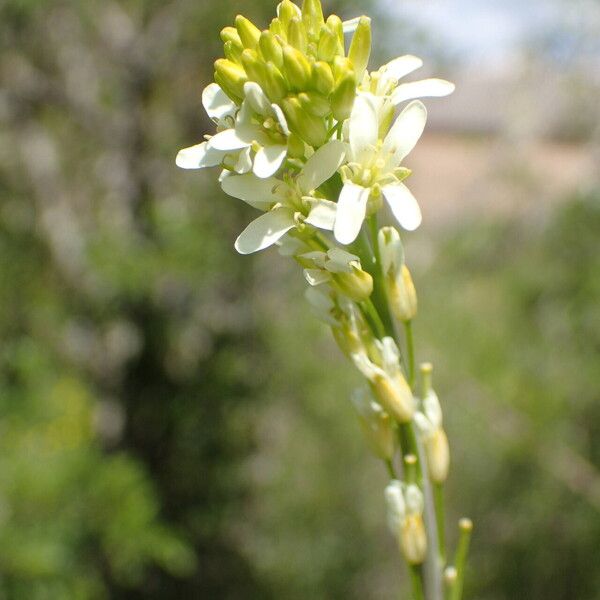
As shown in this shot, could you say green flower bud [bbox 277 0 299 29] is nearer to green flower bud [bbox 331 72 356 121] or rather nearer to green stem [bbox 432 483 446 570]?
green flower bud [bbox 331 72 356 121]

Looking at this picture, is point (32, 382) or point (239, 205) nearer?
point (32, 382)

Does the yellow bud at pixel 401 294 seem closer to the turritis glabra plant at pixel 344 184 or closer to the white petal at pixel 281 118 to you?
the turritis glabra plant at pixel 344 184

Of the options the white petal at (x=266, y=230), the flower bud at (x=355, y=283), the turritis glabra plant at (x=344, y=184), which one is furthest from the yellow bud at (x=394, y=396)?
the white petal at (x=266, y=230)

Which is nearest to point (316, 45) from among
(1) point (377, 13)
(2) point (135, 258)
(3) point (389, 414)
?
(3) point (389, 414)

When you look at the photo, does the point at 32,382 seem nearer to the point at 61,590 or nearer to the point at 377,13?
the point at 61,590

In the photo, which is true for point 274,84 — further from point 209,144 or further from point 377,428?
point 377,428

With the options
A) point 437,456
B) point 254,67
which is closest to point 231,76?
point 254,67

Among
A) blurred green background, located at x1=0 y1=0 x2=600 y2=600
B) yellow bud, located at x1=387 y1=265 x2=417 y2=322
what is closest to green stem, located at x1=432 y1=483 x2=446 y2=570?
yellow bud, located at x1=387 y1=265 x2=417 y2=322

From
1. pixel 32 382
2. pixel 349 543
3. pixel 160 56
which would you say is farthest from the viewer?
pixel 349 543
